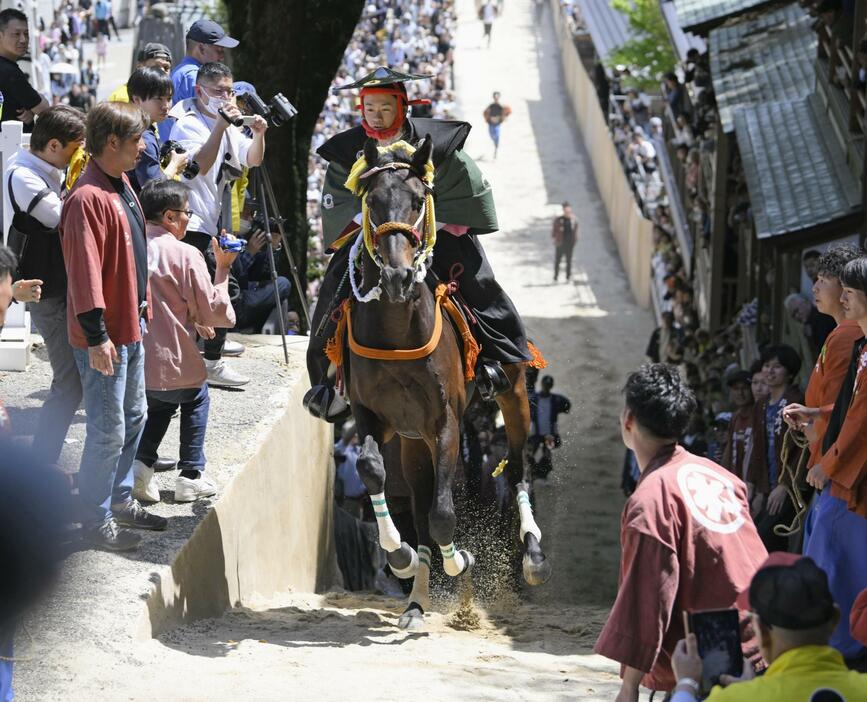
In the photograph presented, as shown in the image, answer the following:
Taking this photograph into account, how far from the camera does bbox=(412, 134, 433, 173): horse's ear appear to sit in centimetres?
814

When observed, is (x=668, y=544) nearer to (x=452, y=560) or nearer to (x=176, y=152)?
(x=452, y=560)

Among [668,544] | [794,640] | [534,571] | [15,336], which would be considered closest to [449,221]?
[534,571]

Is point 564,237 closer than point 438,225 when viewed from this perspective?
No

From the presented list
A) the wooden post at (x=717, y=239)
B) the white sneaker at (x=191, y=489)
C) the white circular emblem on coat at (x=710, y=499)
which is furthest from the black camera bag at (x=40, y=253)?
the wooden post at (x=717, y=239)

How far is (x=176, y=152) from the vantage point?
9.97m

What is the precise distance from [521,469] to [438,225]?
2.00 m

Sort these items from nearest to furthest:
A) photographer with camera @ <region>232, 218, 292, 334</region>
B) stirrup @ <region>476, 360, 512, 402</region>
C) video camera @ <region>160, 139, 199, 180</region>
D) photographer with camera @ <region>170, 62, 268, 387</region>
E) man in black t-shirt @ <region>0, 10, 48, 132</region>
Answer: stirrup @ <region>476, 360, 512, 402</region>
video camera @ <region>160, 139, 199, 180</region>
photographer with camera @ <region>170, 62, 268, 387</region>
man in black t-shirt @ <region>0, 10, 48, 132</region>
photographer with camera @ <region>232, 218, 292, 334</region>

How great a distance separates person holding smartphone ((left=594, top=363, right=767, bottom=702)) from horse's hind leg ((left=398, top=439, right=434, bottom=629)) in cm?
417

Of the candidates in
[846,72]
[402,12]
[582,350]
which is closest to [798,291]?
[846,72]

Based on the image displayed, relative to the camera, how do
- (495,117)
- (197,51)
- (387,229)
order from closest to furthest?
(387,229)
(197,51)
(495,117)

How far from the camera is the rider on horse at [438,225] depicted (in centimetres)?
870

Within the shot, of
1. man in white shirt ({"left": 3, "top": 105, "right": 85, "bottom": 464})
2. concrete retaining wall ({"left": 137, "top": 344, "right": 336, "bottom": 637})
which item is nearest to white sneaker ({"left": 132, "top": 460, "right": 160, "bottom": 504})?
concrete retaining wall ({"left": 137, "top": 344, "right": 336, "bottom": 637})

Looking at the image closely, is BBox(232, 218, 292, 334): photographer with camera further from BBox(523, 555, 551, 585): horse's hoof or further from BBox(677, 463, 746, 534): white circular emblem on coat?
BBox(677, 463, 746, 534): white circular emblem on coat

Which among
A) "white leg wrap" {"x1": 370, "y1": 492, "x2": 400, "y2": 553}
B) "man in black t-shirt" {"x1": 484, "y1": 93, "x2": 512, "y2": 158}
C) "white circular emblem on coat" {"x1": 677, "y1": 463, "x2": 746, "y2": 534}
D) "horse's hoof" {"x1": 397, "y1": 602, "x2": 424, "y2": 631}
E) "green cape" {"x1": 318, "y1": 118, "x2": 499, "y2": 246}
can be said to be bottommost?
"horse's hoof" {"x1": 397, "y1": 602, "x2": 424, "y2": 631}
